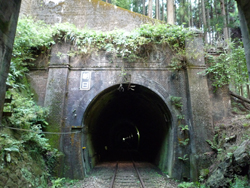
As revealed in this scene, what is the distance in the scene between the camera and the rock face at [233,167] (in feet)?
14.3

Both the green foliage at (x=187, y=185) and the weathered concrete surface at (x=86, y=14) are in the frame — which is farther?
the weathered concrete surface at (x=86, y=14)

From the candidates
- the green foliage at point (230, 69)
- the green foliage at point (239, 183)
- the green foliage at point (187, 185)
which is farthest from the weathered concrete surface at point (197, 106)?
the green foliage at point (239, 183)

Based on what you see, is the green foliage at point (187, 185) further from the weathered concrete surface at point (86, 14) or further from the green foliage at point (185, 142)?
the weathered concrete surface at point (86, 14)

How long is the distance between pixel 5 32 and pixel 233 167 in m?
5.52

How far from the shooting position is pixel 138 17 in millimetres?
8961

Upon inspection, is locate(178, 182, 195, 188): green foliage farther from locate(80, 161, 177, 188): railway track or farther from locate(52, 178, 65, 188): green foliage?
locate(52, 178, 65, 188): green foliage

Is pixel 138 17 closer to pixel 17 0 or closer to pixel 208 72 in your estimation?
pixel 208 72

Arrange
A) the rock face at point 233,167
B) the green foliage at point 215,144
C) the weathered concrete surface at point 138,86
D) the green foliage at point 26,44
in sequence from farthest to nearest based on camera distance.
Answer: the green foliage at point 26,44 < the weathered concrete surface at point 138,86 < the green foliage at point 215,144 < the rock face at point 233,167

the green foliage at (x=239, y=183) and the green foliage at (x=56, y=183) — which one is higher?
the green foliage at (x=239, y=183)

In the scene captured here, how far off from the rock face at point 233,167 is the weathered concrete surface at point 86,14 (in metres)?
6.59

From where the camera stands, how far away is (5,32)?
9.59ft

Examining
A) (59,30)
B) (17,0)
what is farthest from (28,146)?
(59,30)

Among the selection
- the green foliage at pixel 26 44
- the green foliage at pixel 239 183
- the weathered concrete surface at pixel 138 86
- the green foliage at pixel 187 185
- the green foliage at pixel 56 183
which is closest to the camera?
the green foliage at pixel 239 183

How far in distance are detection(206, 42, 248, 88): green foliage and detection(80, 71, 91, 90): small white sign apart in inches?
179
